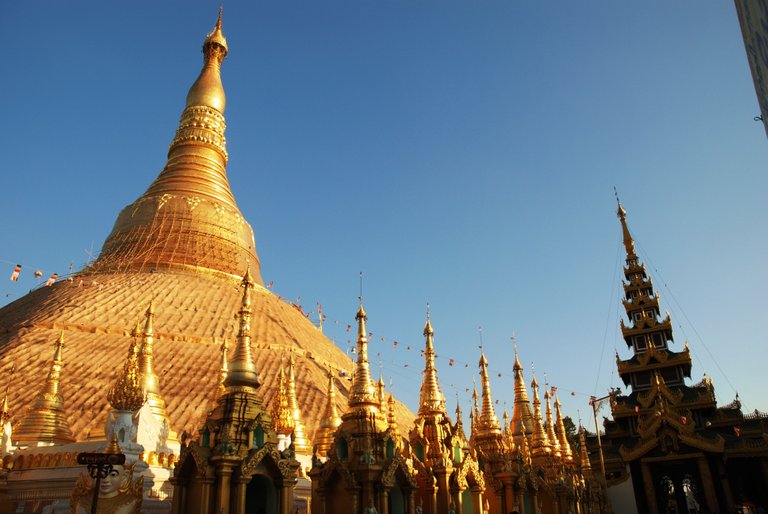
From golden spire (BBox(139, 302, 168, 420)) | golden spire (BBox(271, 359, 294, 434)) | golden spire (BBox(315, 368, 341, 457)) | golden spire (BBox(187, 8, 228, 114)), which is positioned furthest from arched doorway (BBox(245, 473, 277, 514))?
golden spire (BBox(187, 8, 228, 114))

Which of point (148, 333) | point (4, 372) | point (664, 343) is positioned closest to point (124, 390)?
point (148, 333)

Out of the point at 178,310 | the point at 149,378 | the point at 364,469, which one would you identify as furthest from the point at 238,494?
the point at 178,310

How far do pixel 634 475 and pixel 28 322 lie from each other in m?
34.0

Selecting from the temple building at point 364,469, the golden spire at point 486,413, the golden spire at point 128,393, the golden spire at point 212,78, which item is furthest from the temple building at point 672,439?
the golden spire at point 212,78

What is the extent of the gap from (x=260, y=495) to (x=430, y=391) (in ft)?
16.2

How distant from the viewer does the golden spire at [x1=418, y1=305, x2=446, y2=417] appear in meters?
14.4

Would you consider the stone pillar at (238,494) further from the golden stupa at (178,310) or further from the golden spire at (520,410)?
the golden spire at (520,410)

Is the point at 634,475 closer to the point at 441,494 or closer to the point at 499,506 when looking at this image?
the point at 499,506

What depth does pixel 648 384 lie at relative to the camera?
127 feet

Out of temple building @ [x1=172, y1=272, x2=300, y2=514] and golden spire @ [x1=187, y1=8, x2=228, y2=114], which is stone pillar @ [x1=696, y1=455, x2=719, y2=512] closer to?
temple building @ [x1=172, y1=272, x2=300, y2=514]

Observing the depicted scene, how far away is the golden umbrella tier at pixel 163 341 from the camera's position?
26.4 metres

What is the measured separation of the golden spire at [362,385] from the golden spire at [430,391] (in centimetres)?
217

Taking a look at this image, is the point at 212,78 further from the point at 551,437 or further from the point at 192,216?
the point at 551,437

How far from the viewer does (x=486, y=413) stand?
1747cm
